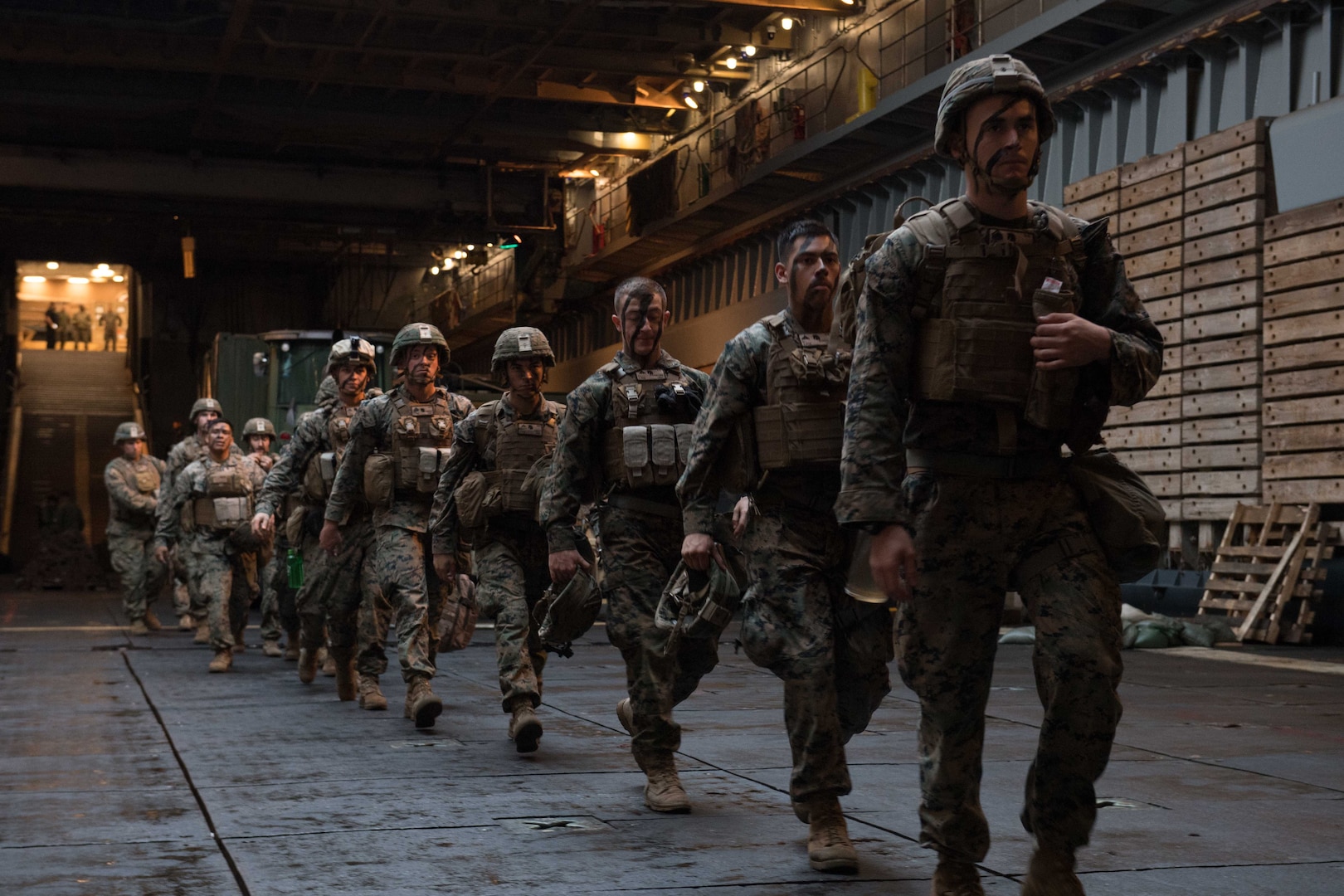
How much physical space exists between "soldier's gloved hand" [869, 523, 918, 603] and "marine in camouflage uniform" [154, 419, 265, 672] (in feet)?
32.2

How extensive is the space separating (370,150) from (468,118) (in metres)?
3.57

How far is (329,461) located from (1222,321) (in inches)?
352

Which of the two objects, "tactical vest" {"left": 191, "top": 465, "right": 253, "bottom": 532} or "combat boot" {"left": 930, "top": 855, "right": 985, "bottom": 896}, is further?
"tactical vest" {"left": 191, "top": 465, "right": 253, "bottom": 532}

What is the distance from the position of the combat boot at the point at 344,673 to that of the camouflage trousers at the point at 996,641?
677cm

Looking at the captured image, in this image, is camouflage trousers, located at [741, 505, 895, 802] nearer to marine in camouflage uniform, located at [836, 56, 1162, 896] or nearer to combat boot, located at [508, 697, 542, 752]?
marine in camouflage uniform, located at [836, 56, 1162, 896]

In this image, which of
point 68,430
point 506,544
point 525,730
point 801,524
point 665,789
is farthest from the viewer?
point 68,430

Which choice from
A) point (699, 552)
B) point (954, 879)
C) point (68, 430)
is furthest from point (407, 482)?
point (68, 430)

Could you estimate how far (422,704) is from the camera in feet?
28.4

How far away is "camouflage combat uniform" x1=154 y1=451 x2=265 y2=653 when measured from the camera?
44.9 ft

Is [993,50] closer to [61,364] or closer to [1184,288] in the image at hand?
[1184,288]

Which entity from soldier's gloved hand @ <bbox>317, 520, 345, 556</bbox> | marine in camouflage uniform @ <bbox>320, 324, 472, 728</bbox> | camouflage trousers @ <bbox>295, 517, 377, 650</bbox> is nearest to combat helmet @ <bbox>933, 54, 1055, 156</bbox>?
marine in camouflage uniform @ <bbox>320, 324, 472, 728</bbox>

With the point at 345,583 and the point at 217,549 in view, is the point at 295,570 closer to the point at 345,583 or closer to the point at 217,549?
the point at 345,583

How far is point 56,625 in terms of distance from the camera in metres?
18.8

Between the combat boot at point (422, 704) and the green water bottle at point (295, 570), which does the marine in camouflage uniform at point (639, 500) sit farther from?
the green water bottle at point (295, 570)
